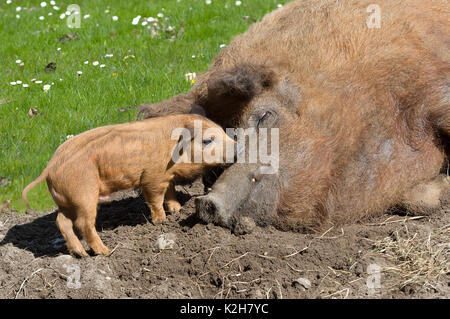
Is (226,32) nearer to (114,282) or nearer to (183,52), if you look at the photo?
(183,52)

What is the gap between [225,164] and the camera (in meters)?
4.72

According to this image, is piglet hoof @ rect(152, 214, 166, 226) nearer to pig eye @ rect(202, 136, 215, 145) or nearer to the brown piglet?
the brown piglet

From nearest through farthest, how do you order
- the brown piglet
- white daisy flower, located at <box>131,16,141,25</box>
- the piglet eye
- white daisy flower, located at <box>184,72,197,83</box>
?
the brown piglet, the piglet eye, white daisy flower, located at <box>184,72,197,83</box>, white daisy flower, located at <box>131,16,141,25</box>

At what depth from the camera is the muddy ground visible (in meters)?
3.97

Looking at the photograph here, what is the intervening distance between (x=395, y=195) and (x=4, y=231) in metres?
2.99

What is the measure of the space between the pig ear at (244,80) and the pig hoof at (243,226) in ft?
3.21

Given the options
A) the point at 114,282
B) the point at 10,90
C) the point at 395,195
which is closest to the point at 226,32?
the point at 10,90

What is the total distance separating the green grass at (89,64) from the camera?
6250mm

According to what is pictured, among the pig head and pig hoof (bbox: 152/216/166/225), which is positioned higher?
the pig head

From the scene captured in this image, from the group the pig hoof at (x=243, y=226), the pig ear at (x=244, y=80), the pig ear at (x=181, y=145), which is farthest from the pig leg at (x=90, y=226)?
the pig ear at (x=244, y=80)

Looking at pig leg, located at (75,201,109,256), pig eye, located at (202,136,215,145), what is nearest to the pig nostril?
pig eye, located at (202,136,215,145)

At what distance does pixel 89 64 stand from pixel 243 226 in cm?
433

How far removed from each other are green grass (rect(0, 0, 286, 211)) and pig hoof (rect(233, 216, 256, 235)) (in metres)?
1.97

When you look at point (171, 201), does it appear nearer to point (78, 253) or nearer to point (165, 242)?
point (165, 242)
